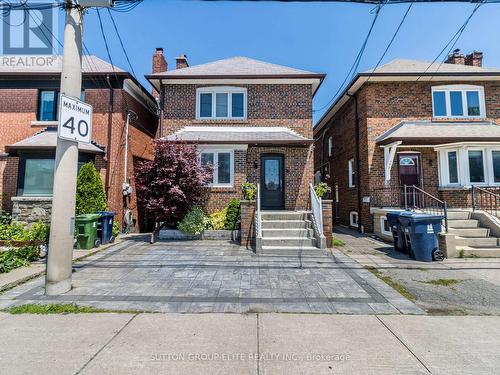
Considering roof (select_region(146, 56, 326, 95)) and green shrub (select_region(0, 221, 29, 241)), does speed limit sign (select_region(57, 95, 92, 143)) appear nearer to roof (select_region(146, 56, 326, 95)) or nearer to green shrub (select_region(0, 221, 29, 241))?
green shrub (select_region(0, 221, 29, 241))

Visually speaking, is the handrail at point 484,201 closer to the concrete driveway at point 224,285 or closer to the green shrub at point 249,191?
the concrete driveway at point 224,285

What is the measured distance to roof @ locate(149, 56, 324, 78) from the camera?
11938mm

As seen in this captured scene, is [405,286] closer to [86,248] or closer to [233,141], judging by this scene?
[233,141]

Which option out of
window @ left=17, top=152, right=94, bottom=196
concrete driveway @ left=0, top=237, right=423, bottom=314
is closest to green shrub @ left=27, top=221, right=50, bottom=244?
concrete driveway @ left=0, top=237, right=423, bottom=314

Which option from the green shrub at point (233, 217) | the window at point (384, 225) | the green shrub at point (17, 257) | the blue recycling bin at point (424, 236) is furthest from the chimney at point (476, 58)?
the green shrub at point (17, 257)

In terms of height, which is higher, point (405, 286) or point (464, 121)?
point (464, 121)

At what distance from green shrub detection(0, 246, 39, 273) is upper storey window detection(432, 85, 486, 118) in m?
15.5

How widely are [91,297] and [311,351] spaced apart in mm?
3790

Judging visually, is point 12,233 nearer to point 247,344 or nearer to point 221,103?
point 221,103

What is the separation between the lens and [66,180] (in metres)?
4.94

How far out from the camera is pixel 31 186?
434 inches

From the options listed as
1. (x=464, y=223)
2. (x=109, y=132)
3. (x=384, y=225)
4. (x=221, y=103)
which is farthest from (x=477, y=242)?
(x=109, y=132)

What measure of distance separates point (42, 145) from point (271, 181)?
29.9 ft

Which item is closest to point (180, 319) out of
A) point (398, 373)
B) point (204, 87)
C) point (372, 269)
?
point (398, 373)
